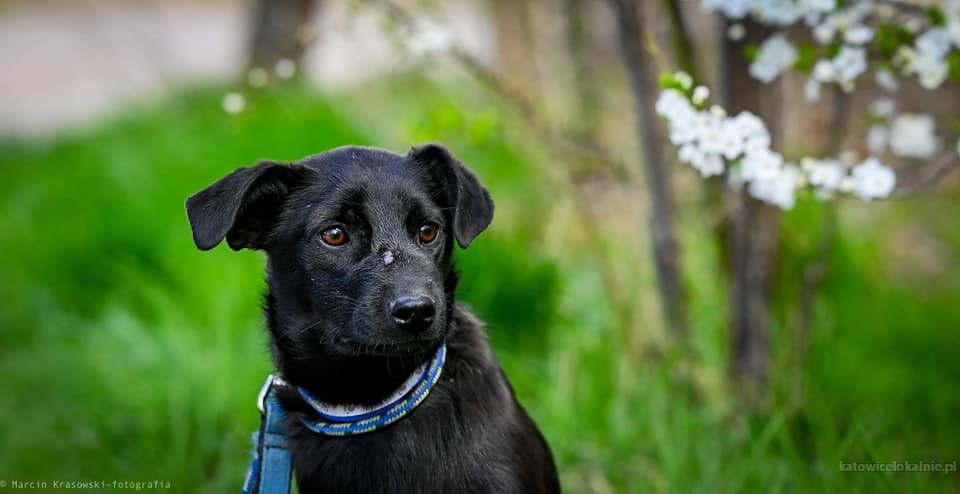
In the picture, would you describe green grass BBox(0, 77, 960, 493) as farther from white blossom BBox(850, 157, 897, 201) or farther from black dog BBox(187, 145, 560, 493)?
white blossom BBox(850, 157, 897, 201)

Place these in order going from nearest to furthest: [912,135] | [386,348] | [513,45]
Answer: [386,348], [912,135], [513,45]

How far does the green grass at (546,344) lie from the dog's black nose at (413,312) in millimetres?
752

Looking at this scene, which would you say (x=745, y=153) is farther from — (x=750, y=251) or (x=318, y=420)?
(x=318, y=420)

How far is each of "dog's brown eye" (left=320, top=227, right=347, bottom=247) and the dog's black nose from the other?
11.3 inches

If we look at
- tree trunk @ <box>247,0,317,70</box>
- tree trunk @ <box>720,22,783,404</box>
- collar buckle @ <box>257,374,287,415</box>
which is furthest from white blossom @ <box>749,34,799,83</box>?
tree trunk @ <box>247,0,317,70</box>

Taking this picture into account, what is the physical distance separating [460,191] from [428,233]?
153 mm

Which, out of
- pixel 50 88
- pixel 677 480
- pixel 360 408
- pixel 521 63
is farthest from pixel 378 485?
pixel 50 88

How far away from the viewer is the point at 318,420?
2.70 metres

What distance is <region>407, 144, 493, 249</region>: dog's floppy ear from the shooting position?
268cm

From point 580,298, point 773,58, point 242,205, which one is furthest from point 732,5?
point 580,298

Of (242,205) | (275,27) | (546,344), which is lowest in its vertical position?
(546,344)

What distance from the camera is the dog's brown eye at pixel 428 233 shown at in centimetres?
275

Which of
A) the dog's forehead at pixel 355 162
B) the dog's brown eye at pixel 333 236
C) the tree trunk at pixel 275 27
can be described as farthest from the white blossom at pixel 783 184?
the tree trunk at pixel 275 27

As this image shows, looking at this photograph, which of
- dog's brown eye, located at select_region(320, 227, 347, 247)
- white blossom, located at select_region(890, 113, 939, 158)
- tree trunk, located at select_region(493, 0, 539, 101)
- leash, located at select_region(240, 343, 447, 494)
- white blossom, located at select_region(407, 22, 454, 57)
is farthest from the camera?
tree trunk, located at select_region(493, 0, 539, 101)
